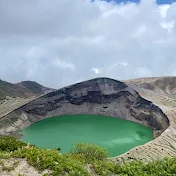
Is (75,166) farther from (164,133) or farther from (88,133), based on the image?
(88,133)

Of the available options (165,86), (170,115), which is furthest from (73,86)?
(170,115)

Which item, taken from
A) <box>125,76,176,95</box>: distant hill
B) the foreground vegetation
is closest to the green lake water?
<box>125,76,176,95</box>: distant hill

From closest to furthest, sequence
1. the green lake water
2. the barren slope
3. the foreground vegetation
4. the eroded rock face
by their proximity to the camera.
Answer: the foreground vegetation
the barren slope
the green lake water
the eroded rock face

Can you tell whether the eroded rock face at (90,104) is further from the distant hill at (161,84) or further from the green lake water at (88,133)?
the distant hill at (161,84)

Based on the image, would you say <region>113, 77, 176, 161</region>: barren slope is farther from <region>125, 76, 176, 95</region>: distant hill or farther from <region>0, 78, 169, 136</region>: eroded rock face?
<region>0, 78, 169, 136</region>: eroded rock face

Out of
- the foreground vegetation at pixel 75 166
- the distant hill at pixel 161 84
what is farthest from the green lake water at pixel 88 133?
the foreground vegetation at pixel 75 166

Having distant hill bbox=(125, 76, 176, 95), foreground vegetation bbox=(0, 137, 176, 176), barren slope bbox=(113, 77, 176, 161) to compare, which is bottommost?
foreground vegetation bbox=(0, 137, 176, 176)
